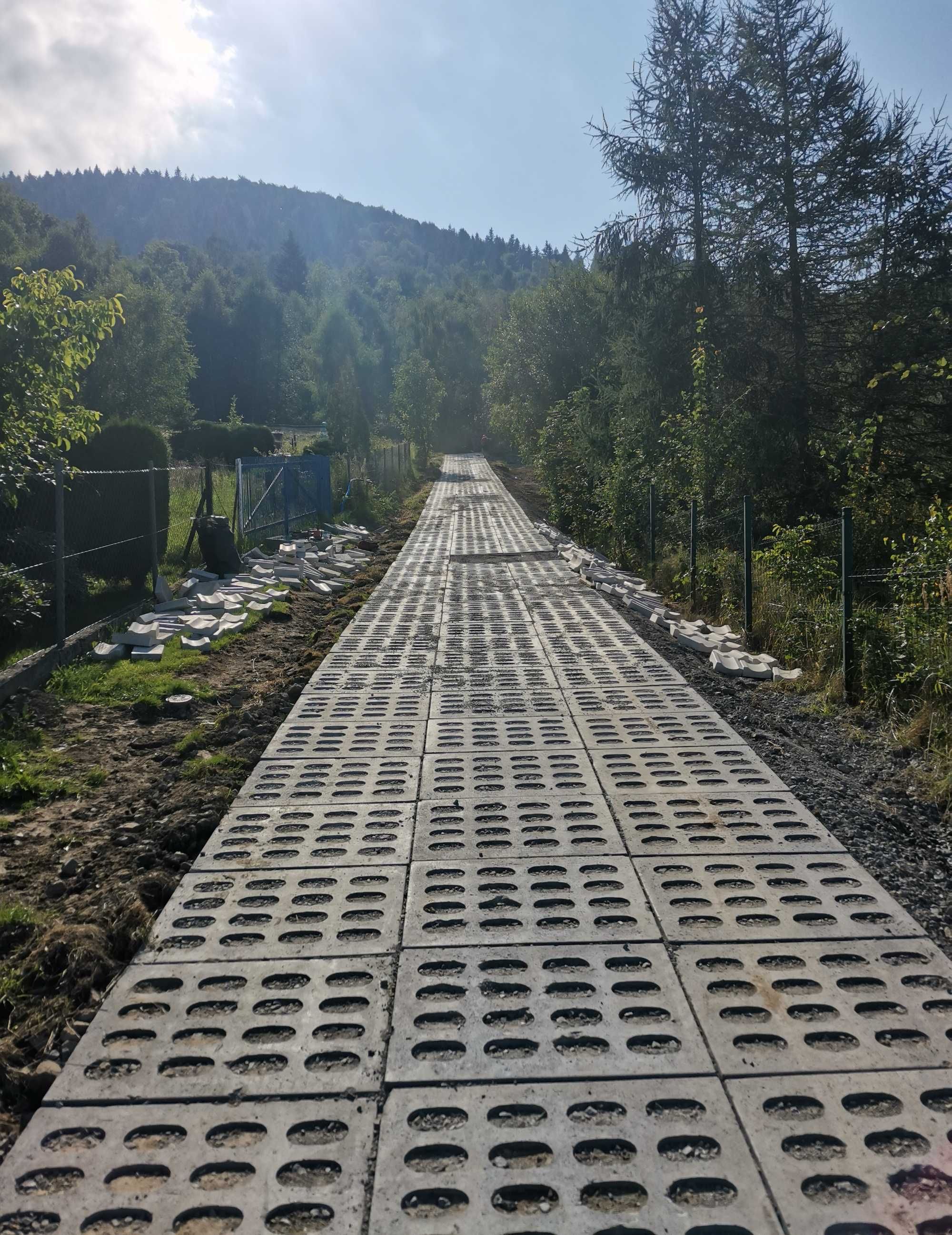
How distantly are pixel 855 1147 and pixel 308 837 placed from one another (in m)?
2.83

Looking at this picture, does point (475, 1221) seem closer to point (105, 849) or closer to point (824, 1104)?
point (824, 1104)

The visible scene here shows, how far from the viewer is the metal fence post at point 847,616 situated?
755 centimetres

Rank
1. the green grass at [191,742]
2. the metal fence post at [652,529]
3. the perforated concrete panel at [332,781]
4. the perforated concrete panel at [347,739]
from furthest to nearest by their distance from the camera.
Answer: the metal fence post at [652,529] → the green grass at [191,742] → the perforated concrete panel at [347,739] → the perforated concrete panel at [332,781]

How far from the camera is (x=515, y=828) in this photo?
15.6 ft

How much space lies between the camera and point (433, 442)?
78.1 m

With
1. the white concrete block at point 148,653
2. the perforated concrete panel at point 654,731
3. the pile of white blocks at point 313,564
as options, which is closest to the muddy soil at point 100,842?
the white concrete block at point 148,653

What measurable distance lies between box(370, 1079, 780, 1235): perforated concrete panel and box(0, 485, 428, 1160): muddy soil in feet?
3.74

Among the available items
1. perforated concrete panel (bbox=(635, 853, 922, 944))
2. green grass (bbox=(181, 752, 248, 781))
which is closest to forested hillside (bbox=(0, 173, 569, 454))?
green grass (bbox=(181, 752, 248, 781))

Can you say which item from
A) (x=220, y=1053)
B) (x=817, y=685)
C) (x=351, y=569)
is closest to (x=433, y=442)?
(x=351, y=569)

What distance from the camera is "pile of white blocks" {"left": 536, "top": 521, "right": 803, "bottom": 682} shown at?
867cm

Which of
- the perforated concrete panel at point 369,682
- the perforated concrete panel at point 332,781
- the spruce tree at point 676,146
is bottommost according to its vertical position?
the perforated concrete panel at point 332,781

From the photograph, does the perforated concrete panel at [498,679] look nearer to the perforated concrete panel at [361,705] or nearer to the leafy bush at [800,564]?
the perforated concrete panel at [361,705]

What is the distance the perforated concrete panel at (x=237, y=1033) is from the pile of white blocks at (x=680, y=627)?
5853 millimetres

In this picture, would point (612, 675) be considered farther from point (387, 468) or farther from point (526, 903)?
point (387, 468)
